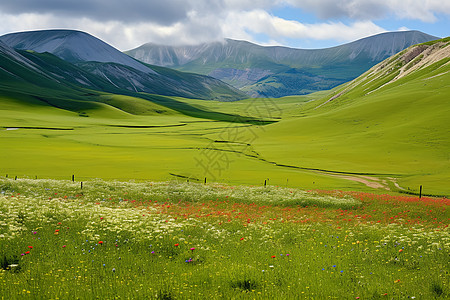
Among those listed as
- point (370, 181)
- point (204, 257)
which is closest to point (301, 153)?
point (370, 181)

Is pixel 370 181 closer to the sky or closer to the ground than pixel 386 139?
closer to the ground

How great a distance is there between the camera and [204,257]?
491 inches

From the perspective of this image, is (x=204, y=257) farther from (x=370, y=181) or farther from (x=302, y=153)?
(x=302, y=153)

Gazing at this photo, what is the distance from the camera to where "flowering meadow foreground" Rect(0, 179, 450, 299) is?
953cm

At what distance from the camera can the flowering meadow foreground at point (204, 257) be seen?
31.3 feet

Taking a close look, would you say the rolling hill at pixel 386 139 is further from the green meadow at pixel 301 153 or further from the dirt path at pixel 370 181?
the dirt path at pixel 370 181

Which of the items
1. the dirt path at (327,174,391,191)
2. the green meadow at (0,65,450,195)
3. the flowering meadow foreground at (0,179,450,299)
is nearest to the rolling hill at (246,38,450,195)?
the green meadow at (0,65,450,195)

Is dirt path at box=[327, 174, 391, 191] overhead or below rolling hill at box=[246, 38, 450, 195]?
below

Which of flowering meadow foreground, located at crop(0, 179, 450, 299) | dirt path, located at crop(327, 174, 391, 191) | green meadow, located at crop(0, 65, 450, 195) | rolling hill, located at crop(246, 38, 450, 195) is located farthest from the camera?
rolling hill, located at crop(246, 38, 450, 195)

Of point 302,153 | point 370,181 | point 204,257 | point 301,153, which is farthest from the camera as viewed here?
point 301,153

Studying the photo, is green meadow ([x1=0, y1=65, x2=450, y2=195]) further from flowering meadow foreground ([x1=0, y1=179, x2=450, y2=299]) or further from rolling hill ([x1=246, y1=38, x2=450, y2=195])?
flowering meadow foreground ([x1=0, y1=179, x2=450, y2=299])

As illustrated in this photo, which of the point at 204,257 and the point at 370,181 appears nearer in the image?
the point at 204,257

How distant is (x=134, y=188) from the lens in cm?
3200

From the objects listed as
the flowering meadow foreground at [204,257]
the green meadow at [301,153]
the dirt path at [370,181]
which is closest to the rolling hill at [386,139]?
the green meadow at [301,153]
